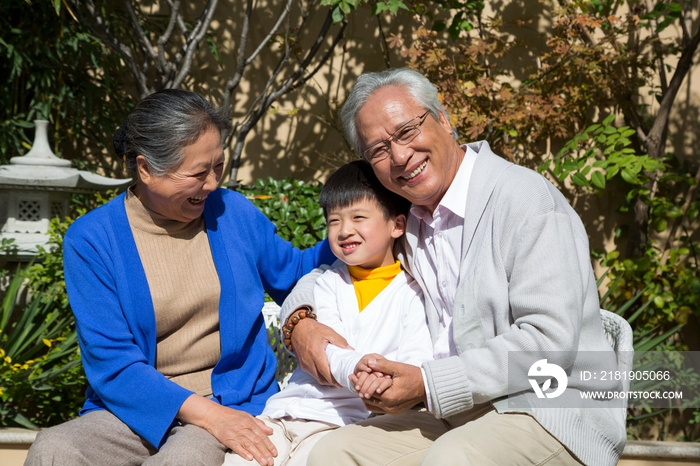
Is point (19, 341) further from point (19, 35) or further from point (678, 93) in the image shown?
point (678, 93)

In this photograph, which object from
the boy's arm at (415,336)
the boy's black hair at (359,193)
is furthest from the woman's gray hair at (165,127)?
the boy's arm at (415,336)

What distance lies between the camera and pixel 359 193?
264 centimetres

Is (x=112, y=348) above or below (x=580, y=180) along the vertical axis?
below

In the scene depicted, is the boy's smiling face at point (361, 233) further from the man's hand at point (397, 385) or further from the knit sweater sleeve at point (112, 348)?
the knit sweater sleeve at point (112, 348)

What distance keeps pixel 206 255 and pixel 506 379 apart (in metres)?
1.21

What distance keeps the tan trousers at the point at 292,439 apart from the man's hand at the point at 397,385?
319mm

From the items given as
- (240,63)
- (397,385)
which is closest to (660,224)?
(240,63)

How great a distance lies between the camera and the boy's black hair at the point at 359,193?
104 inches

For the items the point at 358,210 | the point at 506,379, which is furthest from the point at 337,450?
the point at 358,210

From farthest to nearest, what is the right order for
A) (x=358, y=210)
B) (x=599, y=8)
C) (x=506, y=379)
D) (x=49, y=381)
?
(x=599, y=8) → (x=49, y=381) → (x=358, y=210) → (x=506, y=379)

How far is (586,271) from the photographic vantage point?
222 cm

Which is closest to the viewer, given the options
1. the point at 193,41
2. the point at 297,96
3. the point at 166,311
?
the point at 166,311

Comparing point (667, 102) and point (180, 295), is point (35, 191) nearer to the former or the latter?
point (180, 295)

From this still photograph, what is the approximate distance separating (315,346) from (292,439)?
33cm
